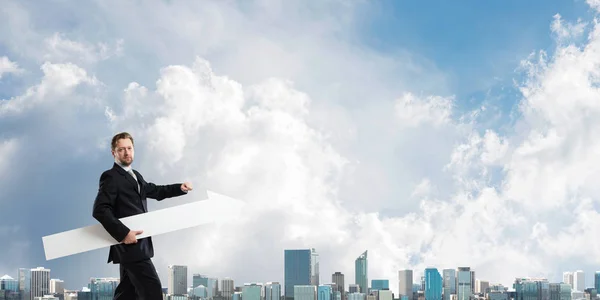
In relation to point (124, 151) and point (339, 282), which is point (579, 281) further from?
point (124, 151)

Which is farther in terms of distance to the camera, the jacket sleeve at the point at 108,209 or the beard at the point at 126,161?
the beard at the point at 126,161

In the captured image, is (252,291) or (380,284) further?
(380,284)

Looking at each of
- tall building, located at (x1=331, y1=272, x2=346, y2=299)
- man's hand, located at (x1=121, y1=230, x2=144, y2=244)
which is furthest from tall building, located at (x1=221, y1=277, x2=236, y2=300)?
man's hand, located at (x1=121, y1=230, x2=144, y2=244)

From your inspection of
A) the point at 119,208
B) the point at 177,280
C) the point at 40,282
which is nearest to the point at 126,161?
the point at 119,208

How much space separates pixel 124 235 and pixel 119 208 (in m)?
0.18

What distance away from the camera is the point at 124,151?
3.47 metres

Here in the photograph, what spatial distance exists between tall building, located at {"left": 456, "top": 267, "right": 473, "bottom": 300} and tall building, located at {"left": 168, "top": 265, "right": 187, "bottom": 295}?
470 centimetres

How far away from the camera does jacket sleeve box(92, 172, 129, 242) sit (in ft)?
11.0

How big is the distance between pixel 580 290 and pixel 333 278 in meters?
4.21

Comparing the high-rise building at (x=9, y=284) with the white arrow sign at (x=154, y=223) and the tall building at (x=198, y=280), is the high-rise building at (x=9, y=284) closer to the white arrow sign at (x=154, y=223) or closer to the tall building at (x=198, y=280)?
the tall building at (x=198, y=280)

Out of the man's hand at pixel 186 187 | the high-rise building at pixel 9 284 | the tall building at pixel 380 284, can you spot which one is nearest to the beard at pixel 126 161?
the man's hand at pixel 186 187

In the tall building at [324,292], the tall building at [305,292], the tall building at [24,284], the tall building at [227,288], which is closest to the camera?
the tall building at [24,284]

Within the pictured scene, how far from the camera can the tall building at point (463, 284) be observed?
451 inches

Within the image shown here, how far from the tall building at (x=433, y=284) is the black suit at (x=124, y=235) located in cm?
852
